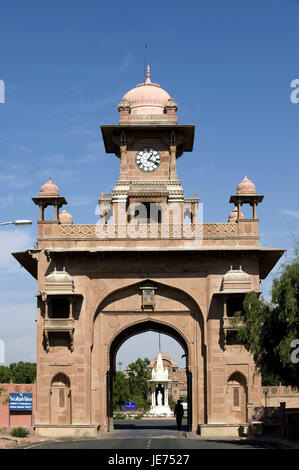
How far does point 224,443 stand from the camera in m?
29.6

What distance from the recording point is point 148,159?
137 ft

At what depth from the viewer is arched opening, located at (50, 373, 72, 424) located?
34812 millimetres

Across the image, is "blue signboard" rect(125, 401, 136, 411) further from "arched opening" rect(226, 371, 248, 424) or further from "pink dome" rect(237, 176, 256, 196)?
"pink dome" rect(237, 176, 256, 196)

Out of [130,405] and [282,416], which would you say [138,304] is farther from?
[130,405]

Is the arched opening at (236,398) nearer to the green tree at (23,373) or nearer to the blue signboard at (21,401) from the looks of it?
the blue signboard at (21,401)

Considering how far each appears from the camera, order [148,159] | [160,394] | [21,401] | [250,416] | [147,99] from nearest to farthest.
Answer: [250,416] < [21,401] < [148,159] < [147,99] < [160,394]

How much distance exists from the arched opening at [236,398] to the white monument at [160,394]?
34227 millimetres

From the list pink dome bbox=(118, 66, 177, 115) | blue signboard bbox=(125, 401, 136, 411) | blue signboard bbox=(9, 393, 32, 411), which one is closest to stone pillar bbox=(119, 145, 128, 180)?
pink dome bbox=(118, 66, 177, 115)

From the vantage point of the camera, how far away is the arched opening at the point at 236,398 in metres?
34.8

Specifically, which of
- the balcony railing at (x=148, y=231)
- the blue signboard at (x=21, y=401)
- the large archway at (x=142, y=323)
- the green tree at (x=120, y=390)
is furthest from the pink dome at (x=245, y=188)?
the green tree at (x=120, y=390)

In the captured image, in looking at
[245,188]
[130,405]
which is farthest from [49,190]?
[130,405]

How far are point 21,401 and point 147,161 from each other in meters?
14.1

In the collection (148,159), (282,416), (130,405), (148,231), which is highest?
(148,159)
